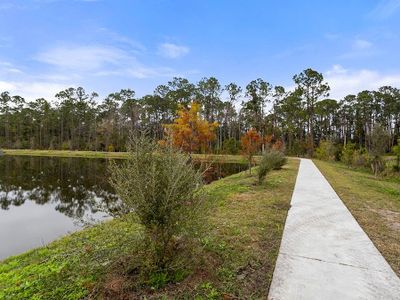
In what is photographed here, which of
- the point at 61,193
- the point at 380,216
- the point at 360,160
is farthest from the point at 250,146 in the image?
the point at 360,160

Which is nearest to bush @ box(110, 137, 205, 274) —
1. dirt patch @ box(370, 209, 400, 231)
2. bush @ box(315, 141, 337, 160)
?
dirt patch @ box(370, 209, 400, 231)

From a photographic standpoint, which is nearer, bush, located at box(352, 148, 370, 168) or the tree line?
bush, located at box(352, 148, 370, 168)

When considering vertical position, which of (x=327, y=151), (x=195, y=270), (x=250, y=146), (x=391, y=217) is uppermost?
(x=250, y=146)

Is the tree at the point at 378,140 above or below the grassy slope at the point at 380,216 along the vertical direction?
above

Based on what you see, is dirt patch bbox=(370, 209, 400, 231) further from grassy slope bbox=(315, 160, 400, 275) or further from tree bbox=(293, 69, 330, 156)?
tree bbox=(293, 69, 330, 156)

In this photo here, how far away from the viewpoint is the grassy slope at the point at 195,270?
128 inches

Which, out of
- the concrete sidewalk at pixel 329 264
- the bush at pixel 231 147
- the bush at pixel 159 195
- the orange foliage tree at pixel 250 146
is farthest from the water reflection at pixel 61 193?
the bush at pixel 231 147

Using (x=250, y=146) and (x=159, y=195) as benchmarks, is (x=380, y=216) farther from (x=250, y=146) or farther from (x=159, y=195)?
(x=250, y=146)

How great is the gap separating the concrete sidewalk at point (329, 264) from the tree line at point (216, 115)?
118 feet

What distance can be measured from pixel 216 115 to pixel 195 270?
172 feet

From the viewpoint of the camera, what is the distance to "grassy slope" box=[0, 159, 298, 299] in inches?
128

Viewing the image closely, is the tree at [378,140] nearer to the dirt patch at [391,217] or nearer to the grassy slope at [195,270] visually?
the dirt patch at [391,217]

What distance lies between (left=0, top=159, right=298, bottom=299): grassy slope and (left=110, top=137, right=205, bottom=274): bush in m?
0.51

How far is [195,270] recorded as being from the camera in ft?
11.6
